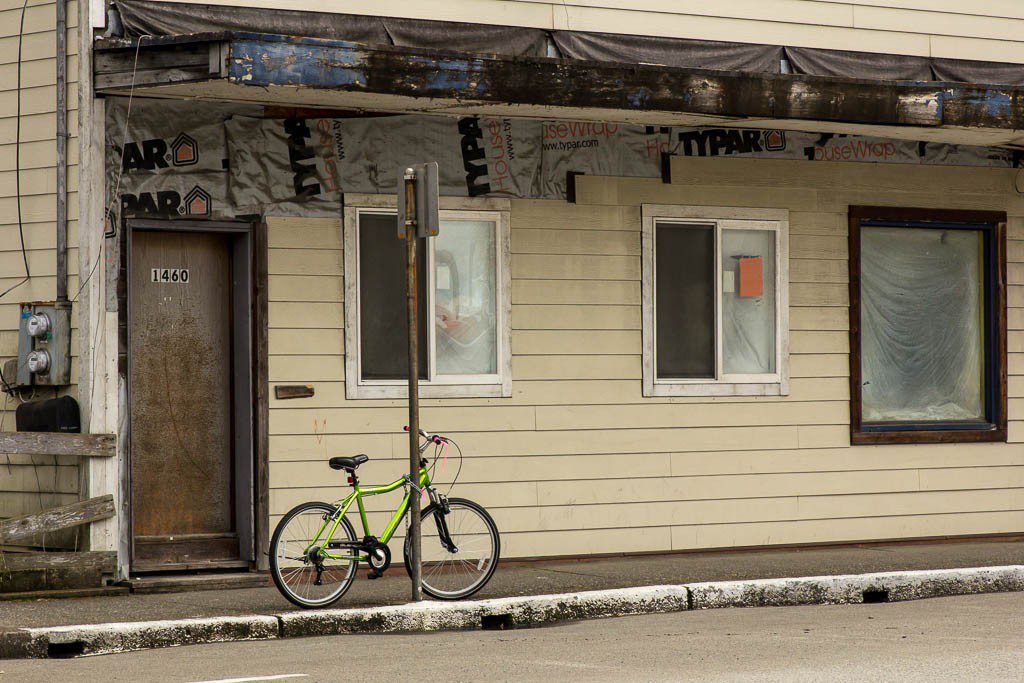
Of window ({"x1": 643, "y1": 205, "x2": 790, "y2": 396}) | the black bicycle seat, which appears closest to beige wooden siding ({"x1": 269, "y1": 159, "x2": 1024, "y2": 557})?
window ({"x1": 643, "y1": 205, "x2": 790, "y2": 396})

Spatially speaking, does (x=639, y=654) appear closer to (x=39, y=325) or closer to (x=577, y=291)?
(x=577, y=291)

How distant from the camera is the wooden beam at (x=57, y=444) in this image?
410 inches

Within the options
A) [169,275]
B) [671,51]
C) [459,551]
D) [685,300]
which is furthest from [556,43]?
[459,551]

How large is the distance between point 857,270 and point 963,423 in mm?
1787

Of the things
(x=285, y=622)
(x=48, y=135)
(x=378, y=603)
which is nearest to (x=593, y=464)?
(x=378, y=603)

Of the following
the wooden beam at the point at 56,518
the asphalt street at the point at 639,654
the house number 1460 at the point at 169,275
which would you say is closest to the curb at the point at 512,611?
the asphalt street at the point at 639,654

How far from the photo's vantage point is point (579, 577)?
37.5 feet

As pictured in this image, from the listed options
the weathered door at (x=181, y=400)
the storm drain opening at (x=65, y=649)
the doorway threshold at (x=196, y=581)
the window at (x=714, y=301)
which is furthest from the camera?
the window at (x=714, y=301)

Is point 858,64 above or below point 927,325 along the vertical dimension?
above

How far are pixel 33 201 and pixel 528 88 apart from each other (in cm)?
364

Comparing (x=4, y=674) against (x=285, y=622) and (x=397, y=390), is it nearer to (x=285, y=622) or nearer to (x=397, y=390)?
(x=285, y=622)

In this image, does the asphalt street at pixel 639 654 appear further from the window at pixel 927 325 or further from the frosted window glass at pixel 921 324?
the frosted window glass at pixel 921 324

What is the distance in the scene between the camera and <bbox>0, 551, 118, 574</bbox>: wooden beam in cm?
1033

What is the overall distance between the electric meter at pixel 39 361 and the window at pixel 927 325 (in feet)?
22.1
